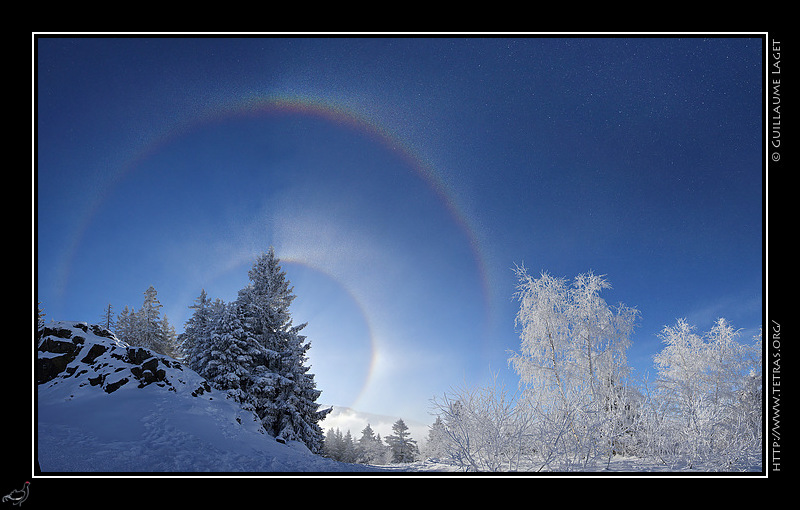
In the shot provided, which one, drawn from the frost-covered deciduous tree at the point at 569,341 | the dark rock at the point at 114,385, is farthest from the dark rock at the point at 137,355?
the frost-covered deciduous tree at the point at 569,341

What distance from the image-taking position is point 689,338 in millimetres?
10617

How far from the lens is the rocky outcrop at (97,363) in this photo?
11.2 m

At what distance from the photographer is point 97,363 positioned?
1187cm

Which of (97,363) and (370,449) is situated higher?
(97,363)

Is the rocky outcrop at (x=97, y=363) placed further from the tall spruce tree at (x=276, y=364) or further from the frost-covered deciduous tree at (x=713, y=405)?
the frost-covered deciduous tree at (x=713, y=405)

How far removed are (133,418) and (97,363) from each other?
403 cm

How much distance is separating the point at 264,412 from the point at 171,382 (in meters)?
4.59

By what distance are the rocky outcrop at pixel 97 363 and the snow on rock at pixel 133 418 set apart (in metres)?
0.03

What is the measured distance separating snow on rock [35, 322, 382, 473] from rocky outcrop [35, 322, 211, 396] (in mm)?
27
